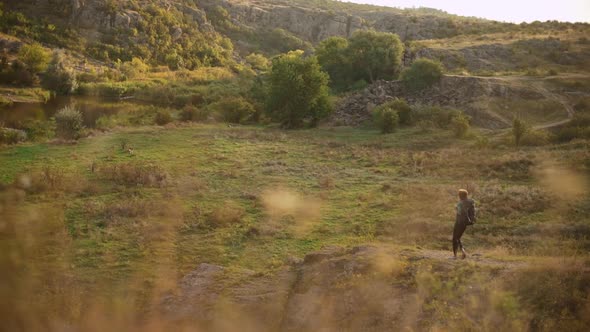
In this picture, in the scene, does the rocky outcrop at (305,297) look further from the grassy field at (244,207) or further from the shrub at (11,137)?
the shrub at (11,137)

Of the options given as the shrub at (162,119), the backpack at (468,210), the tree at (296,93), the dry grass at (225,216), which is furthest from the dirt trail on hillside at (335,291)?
the tree at (296,93)

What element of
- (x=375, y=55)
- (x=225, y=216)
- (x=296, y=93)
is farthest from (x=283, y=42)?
(x=225, y=216)

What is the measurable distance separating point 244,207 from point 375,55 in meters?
40.4

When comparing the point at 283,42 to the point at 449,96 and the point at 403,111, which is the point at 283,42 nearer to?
the point at 449,96

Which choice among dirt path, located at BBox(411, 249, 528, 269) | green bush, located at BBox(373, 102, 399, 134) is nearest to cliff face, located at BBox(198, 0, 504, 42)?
green bush, located at BBox(373, 102, 399, 134)

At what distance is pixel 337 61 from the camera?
189 ft

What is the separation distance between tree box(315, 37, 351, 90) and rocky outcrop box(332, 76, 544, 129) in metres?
10.0

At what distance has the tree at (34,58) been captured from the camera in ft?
188

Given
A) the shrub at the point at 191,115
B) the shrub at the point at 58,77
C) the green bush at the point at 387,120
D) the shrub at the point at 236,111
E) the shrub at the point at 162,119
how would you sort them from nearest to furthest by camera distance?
the green bush at the point at 387,120 < the shrub at the point at 162,119 < the shrub at the point at 191,115 < the shrub at the point at 236,111 < the shrub at the point at 58,77

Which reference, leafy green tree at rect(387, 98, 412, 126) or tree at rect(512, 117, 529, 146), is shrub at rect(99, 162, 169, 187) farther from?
leafy green tree at rect(387, 98, 412, 126)

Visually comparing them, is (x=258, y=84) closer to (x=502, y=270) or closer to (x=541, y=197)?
(x=541, y=197)

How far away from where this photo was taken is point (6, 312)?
1070cm

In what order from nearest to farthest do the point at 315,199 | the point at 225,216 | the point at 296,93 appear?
the point at 225,216, the point at 315,199, the point at 296,93

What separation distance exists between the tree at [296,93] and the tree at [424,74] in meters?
9.23
